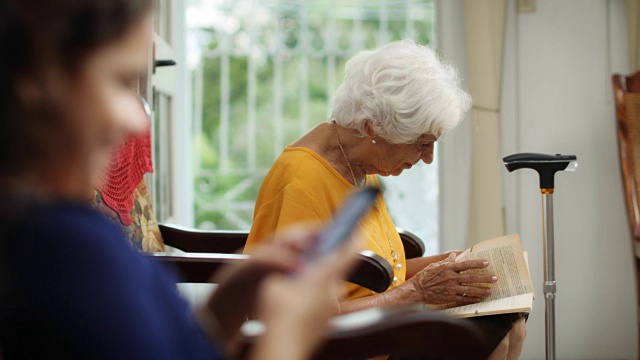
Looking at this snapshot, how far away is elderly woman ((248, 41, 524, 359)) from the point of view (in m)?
1.67

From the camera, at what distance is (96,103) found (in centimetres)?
55

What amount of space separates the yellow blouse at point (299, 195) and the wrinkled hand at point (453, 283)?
0.42ft

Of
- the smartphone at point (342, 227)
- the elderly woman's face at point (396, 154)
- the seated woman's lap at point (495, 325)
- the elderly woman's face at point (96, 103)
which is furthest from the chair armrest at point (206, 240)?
the elderly woman's face at point (96, 103)

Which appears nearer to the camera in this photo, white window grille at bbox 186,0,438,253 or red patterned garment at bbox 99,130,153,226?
red patterned garment at bbox 99,130,153,226

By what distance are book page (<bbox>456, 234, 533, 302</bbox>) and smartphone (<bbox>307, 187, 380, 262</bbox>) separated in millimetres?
1026

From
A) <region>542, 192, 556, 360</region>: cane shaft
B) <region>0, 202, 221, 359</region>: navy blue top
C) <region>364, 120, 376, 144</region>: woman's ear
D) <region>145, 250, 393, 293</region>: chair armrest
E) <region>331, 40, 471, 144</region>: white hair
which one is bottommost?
<region>542, 192, 556, 360</region>: cane shaft

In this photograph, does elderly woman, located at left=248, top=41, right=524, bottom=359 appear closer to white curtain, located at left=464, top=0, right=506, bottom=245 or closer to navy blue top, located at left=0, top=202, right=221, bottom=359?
navy blue top, located at left=0, top=202, right=221, bottom=359

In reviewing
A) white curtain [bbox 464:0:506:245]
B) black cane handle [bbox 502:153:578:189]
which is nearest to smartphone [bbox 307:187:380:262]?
black cane handle [bbox 502:153:578:189]

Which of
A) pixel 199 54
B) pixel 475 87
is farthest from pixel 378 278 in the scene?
pixel 199 54

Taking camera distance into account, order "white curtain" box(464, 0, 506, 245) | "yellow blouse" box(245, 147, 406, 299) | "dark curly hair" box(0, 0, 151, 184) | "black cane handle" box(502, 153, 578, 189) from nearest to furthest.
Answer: "dark curly hair" box(0, 0, 151, 184) → "yellow blouse" box(245, 147, 406, 299) → "black cane handle" box(502, 153, 578, 189) → "white curtain" box(464, 0, 506, 245)

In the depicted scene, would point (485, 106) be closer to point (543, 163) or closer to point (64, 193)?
point (543, 163)

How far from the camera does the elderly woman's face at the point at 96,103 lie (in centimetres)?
54

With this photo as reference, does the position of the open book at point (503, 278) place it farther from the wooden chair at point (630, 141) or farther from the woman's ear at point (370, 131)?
the wooden chair at point (630, 141)

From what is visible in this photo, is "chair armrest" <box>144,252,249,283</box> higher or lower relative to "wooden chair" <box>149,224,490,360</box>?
higher
